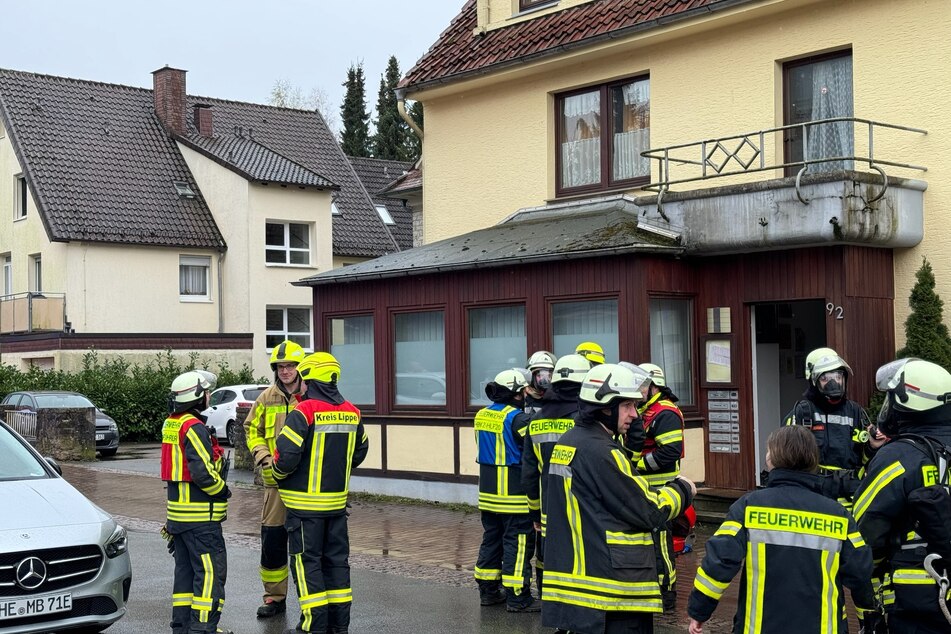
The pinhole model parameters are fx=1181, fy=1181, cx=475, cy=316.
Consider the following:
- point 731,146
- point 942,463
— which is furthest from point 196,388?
point 731,146

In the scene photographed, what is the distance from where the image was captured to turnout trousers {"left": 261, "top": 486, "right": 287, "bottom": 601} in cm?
941

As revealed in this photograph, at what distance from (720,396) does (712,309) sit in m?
1.05

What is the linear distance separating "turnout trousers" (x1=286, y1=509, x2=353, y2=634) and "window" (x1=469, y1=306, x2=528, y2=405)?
6873mm

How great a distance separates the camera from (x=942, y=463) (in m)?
5.50

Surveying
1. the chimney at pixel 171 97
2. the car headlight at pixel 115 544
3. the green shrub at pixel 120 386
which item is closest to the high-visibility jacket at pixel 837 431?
the car headlight at pixel 115 544

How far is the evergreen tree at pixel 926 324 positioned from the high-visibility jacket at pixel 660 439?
16.7 feet

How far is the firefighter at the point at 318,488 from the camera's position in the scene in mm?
8141

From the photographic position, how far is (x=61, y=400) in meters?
26.2

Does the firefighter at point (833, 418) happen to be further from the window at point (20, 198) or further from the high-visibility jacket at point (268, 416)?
the window at point (20, 198)

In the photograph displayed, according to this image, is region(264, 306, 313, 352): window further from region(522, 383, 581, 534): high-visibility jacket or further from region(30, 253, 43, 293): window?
region(522, 383, 581, 534): high-visibility jacket

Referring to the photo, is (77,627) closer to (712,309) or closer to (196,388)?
(196,388)

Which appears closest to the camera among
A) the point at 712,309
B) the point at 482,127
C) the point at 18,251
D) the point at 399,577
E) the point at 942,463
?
the point at 942,463

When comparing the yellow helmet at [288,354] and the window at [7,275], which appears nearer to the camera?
the yellow helmet at [288,354]

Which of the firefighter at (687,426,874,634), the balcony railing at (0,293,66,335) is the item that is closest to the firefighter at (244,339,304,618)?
the firefighter at (687,426,874,634)
